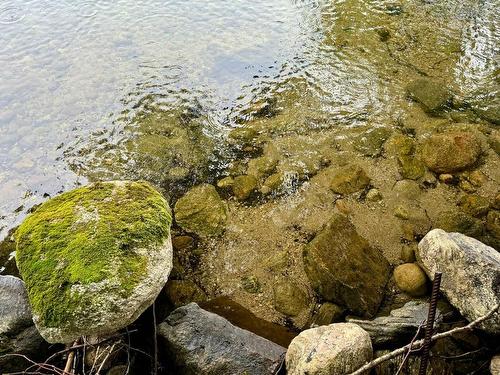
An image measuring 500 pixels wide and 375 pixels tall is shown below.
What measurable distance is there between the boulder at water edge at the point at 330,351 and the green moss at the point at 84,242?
1.59 meters

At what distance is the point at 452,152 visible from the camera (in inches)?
217

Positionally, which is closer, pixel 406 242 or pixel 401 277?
pixel 401 277

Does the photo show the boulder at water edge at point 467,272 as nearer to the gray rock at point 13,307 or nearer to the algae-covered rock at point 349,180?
the algae-covered rock at point 349,180

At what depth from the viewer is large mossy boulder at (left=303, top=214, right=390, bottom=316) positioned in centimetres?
414

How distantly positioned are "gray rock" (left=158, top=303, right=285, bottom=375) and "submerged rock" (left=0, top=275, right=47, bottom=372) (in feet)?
3.88

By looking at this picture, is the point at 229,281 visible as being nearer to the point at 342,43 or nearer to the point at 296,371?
the point at 296,371

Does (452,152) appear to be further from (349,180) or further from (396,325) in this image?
(396,325)

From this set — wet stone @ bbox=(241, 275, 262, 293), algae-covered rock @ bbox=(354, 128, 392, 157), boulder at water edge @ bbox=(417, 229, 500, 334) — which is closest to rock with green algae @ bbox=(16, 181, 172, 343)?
wet stone @ bbox=(241, 275, 262, 293)

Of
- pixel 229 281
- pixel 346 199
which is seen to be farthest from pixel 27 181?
pixel 346 199

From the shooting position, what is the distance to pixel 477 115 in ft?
20.9

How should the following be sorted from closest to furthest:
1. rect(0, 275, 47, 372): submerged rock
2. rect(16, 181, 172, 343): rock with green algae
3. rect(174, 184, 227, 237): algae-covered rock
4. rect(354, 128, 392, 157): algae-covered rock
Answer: rect(16, 181, 172, 343): rock with green algae, rect(0, 275, 47, 372): submerged rock, rect(174, 184, 227, 237): algae-covered rock, rect(354, 128, 392, 157): algae-covered rock

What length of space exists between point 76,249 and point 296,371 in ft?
7.57

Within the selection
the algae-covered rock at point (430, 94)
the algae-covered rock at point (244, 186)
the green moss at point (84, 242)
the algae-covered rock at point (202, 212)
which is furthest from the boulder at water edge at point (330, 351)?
the algae-covered rock at point (430, 94)

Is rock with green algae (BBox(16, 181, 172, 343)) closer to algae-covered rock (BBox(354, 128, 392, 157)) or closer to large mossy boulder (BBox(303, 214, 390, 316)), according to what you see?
large mossy boulder (BBox(303, 214, 390, 316))
